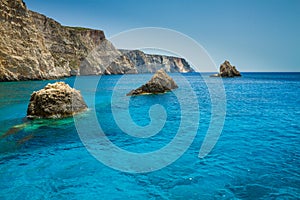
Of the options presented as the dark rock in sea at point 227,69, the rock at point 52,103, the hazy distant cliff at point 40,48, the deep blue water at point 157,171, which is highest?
the hazy distant cliff at point 40,48

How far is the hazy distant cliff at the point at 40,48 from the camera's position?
59344 mm

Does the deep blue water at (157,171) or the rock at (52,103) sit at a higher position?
the rock at (52,103)

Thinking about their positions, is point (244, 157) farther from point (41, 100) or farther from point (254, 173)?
point (41, 100)

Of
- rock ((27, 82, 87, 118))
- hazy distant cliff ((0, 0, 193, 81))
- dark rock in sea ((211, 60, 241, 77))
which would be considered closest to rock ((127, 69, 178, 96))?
rock ((27, 82, 87, 118))

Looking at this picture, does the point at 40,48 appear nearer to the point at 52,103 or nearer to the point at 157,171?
the point at 52,103

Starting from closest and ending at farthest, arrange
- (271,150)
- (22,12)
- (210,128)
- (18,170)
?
1. (18,170)
2. (271,150)
3. (210,128)
4. (22,12)

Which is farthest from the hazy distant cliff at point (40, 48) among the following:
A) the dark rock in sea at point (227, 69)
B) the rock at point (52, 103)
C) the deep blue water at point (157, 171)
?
the dark rock in sea at point (227, 69)

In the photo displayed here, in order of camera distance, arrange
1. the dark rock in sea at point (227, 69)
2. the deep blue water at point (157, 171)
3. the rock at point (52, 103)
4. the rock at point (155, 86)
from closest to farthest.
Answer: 1. the deep blue water at point (157, 171)
2. the rock at point (52, 103)
3. the rock at point (155, 86)
4. the dark rock in sea at point (227, 69)

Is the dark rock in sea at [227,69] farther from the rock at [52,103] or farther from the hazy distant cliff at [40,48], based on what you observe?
the rock at [52,103]

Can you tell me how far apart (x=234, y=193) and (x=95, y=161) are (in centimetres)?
558

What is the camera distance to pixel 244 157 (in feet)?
31.8

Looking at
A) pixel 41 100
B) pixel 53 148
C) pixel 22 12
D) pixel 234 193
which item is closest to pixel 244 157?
pixel 234 193

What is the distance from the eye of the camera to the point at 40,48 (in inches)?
2781

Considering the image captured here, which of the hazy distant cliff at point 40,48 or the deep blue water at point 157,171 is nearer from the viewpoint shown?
the deep blue water at point 157,171
